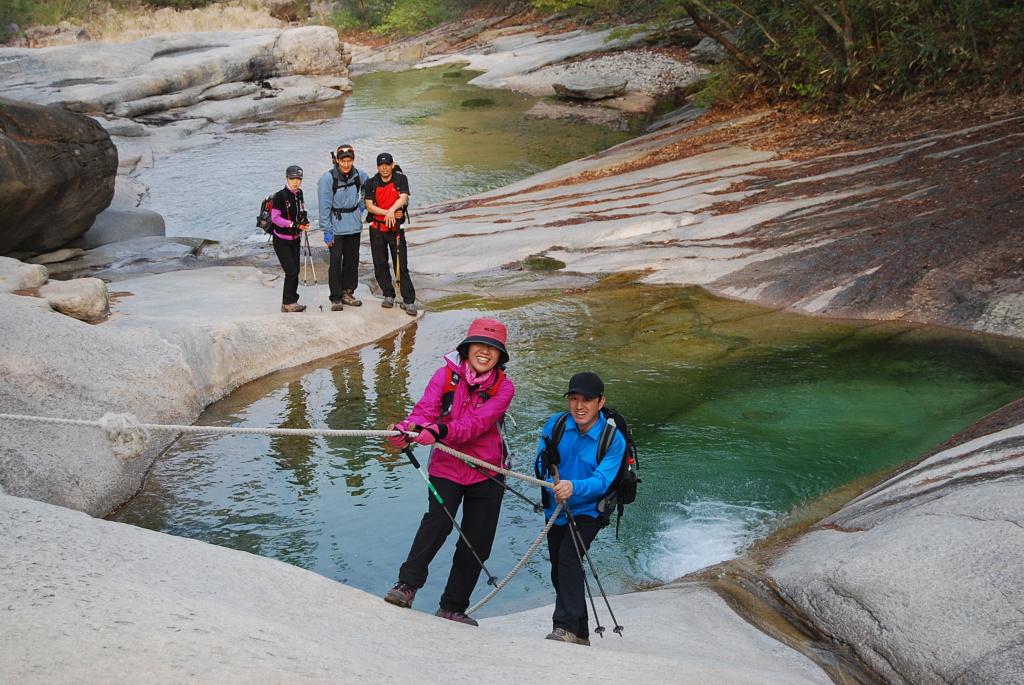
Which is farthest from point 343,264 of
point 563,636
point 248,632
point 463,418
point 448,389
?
point 248,632

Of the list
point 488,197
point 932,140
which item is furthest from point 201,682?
point 488,197

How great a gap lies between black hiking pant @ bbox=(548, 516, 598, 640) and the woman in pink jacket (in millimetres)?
344

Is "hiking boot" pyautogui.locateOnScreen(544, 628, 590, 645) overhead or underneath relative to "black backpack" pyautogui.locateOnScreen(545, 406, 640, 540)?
underneath

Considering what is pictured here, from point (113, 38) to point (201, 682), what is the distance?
140 ft

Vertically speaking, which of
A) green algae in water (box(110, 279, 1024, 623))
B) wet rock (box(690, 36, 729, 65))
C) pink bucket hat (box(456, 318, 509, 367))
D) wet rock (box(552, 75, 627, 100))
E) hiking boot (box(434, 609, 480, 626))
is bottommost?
green algae in water (box(110, 279, 1024, 623))

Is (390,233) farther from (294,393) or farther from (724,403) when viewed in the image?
(724,403)

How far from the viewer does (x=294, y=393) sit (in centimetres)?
882

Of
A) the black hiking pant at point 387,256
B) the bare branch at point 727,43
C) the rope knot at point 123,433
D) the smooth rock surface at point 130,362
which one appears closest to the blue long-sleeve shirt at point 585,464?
the rope knot at point 123,433

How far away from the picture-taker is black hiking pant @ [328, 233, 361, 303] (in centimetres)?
1016

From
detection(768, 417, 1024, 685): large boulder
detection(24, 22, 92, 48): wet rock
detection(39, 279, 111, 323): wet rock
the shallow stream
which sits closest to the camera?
detection(768, 417, 1024, 685): large boulder

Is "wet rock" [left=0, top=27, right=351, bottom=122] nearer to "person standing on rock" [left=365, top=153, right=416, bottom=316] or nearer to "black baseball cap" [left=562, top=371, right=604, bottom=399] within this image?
"person standing on rock" [left=365, top=153, right=416, bottom=316]

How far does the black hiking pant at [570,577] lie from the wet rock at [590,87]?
76.0 feet

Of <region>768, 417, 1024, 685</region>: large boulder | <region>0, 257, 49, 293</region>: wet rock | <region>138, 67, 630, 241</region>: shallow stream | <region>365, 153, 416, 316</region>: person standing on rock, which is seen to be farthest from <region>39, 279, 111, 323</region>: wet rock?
<region>138, 67, 630, 241</region>: shallow stream

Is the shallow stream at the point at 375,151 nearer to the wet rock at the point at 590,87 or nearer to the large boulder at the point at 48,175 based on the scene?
the wet rock at the point at 590,87
